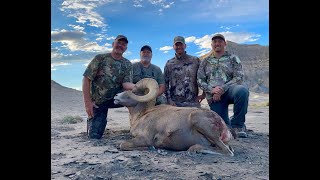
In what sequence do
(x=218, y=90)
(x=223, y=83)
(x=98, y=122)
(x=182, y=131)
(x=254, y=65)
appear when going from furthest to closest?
1. (x=254, y=65)
2. (x=223, y=83)
3. (x=218, y=90)
4. (x=98, y=122)
5. (x=182, y=131)

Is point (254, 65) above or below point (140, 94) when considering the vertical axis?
above

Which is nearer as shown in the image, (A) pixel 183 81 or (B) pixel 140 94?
(B) pixel 140 94

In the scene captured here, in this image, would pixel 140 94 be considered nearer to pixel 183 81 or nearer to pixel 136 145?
pixel 136 145

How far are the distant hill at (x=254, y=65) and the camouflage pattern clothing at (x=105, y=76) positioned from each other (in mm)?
27246

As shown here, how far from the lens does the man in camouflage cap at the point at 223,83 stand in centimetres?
837

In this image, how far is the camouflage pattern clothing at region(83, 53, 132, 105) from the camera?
326 inches

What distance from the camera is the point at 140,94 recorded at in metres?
8.07

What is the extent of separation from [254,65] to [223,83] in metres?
37.2

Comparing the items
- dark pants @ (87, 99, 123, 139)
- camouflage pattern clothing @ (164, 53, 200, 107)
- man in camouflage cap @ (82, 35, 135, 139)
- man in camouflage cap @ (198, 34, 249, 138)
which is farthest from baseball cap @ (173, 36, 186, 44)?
dark pants @ (87, 99, 123, 139)

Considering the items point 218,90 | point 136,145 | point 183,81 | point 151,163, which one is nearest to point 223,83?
point 218,90

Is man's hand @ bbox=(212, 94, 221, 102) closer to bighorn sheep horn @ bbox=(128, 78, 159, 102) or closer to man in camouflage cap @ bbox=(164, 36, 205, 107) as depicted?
man in camouflage cap @ bbox=(164, 36, 205, 107)

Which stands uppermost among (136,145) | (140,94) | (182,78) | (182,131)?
(182,78)
